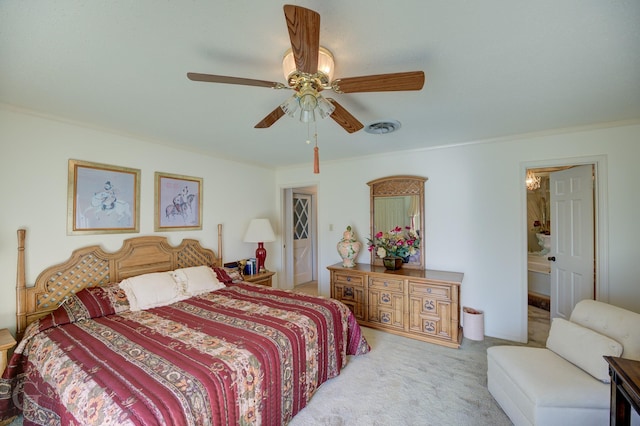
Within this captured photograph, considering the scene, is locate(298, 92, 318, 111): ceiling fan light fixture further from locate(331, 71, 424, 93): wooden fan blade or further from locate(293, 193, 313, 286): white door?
locate(293, 193, 313, 286): white door

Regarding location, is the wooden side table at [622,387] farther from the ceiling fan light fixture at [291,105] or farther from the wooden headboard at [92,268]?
the wooden headboard at [92,268]

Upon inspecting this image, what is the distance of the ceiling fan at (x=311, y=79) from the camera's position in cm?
105

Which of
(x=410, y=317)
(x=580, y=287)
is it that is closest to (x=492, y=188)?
(x=580, y=287)

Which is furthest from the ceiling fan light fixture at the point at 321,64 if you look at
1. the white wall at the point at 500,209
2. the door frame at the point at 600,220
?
the door frame at the point at 600,220

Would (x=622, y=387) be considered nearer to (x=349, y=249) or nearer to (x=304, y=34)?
(x=304, y=34)

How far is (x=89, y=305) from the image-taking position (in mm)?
2137

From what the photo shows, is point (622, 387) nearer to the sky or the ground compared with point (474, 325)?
nearer to the sky

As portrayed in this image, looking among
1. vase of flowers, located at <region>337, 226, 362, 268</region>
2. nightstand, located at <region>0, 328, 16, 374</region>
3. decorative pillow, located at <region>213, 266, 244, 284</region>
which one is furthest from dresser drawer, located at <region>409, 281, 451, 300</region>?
nightstand, located at <region>0, 328, 16, 374</region>

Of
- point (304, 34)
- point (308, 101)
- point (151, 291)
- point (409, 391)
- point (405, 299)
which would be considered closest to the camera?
point (304, 34)

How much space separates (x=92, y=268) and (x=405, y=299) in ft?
10.8

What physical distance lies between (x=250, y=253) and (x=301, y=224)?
5.26 feet

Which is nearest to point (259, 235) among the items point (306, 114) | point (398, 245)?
point (398, 245)

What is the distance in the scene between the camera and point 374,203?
382cm

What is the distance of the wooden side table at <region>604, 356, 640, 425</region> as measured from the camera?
110 cm
